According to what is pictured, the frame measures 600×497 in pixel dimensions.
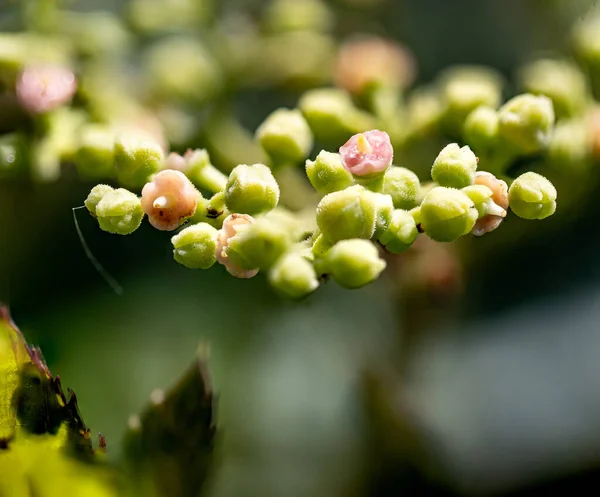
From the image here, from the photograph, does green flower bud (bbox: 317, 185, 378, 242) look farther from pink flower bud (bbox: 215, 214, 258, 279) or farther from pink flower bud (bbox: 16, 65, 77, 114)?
pink flower bud (bbox: 16, 65, 77, 114)

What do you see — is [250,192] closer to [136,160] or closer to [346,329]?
[136,160]

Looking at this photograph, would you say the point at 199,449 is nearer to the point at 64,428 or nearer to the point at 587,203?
the point at 64,428

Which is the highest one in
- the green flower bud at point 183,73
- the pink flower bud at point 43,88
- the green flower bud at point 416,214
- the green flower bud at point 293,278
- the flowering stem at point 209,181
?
the green flower bud at point 416,214

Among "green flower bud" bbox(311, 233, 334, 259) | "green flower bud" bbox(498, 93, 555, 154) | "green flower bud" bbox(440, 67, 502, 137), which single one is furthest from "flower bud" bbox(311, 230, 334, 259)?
"green flower bud" bbox(440, 67, 502, 137)

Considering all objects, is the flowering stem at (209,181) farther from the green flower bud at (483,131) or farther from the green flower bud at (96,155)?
the green flower bud at (483,131)

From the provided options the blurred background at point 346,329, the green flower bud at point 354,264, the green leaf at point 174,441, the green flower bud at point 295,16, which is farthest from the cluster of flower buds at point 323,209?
the green flower bud at point 295,16

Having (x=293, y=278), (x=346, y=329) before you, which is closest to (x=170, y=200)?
(x=293, y=278)
